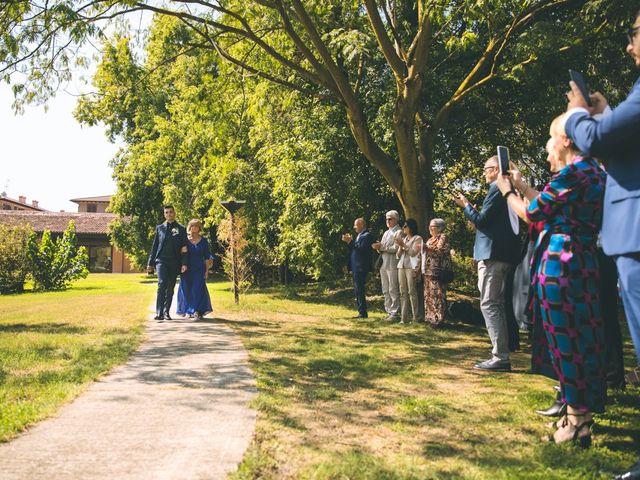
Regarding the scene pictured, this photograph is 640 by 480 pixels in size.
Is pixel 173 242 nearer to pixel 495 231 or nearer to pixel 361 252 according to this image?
pixel 361 252

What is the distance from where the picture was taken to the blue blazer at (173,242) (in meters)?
11.1

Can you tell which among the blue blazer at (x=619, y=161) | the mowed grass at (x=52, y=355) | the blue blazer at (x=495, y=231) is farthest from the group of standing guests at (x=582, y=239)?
the mowed grass at (x=52, y=355)

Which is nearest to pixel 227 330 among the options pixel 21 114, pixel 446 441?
pixel 21 114

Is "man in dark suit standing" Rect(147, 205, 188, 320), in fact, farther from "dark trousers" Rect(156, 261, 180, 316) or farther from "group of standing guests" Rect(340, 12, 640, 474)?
"group of standing guests" Rect(340, 12, 640, 474)

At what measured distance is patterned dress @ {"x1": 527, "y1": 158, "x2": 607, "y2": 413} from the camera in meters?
3.51

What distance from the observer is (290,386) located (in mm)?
5285

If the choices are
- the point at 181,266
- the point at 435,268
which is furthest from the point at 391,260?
the point at 181,266

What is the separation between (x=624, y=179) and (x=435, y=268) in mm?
7366

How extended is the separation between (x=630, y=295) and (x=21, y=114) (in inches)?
410

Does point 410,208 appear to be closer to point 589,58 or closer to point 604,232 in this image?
point 589,58

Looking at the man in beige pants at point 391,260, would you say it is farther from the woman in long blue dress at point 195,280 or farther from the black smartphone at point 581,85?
the black smartphone at point 581,85

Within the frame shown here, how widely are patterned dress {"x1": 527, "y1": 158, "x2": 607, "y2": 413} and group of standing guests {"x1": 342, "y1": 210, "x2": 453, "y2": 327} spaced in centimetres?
643

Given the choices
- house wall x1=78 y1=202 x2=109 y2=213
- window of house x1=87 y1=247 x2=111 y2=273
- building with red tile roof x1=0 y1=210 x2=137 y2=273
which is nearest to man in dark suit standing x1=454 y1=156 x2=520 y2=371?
building with red tile roof x1=0 y1=210 x2=137 y2=273

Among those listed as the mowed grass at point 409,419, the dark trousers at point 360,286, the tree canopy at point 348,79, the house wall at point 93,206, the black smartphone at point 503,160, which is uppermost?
the house wall at point 93,206
